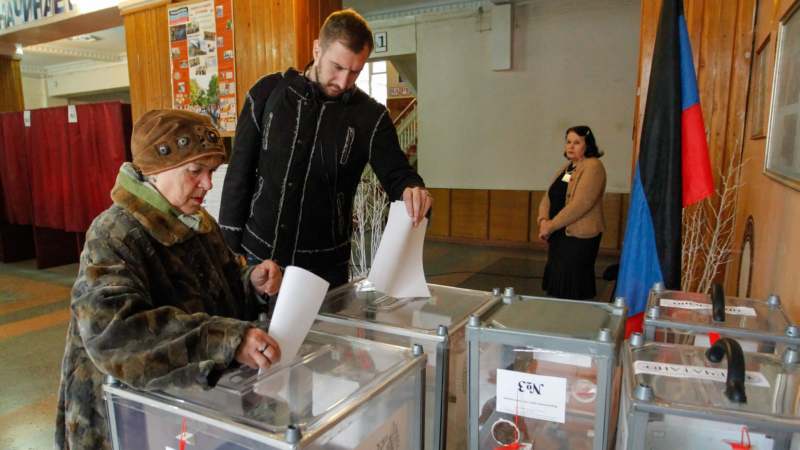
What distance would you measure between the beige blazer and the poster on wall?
2331 millimetres

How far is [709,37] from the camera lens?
8.14 ft

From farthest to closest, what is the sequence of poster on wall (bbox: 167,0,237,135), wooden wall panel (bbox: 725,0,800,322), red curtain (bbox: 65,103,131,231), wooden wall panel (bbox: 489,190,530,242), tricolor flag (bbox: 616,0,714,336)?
wooden wall panel (bbox: 489,190,530,242) < red curtain (bbox: 65,103,131,231) < poster on wall (bbox: 167,0,237,135) < tricolor flag (bbox: 616,0,714,336) < wooden wall panel (bbox: 725,0,800,322)

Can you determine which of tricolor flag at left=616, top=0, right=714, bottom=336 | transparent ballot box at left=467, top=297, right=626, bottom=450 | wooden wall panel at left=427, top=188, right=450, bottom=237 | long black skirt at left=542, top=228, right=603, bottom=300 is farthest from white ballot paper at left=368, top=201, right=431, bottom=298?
wooden wall panel at left=427, top=188, right=450, bottom=237

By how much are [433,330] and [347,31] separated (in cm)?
88

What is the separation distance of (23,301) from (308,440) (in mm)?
5197

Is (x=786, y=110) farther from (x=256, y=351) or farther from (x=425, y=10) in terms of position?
(x=425, y=10)

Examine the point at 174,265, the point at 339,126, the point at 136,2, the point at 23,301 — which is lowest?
the point at 23,301

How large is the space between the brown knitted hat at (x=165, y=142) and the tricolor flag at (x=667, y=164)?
5.13ft

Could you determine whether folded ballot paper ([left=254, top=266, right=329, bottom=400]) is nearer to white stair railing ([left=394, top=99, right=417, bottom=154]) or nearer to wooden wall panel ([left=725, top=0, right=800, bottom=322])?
wooden wall panel ([left=725, top=0, right=800, bottom=322])

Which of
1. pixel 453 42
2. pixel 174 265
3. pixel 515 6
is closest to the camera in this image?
pixel 174 265

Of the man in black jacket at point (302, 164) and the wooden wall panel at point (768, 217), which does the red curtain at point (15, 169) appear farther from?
the wooden wall panel at point (768, 217)

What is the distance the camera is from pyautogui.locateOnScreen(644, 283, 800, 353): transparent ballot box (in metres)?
0.86

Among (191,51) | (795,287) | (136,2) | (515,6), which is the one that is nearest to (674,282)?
(795,287)

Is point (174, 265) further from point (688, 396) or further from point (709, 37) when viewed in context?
point (709, 37)
